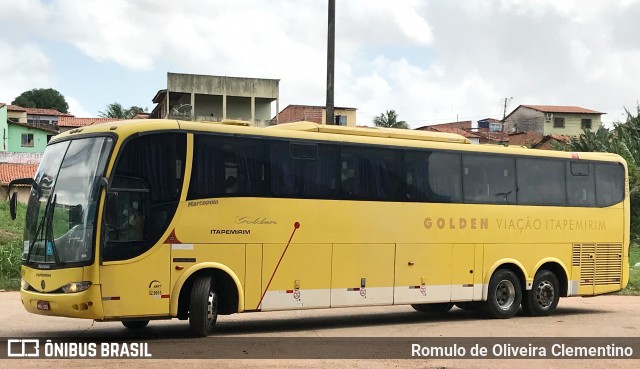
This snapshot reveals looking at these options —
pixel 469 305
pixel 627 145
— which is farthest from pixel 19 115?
pixel 469 305

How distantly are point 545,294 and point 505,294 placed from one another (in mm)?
1084

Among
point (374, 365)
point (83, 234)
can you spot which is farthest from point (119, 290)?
point (374, 365)

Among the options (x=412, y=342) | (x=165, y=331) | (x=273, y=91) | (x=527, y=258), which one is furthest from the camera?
(x=273, y=91)

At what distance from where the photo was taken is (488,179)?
1716cm

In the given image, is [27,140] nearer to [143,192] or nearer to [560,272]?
[560,272]

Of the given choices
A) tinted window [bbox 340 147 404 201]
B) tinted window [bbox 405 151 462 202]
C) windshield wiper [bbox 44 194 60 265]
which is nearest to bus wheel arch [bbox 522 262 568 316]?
tinted window [bbox 405 151 462 202]

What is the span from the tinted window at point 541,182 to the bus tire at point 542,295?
1508mm

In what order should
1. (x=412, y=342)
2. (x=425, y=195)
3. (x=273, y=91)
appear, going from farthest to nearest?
(x=273, y=91) → (x=425, y=195) → (x=412, y=342)

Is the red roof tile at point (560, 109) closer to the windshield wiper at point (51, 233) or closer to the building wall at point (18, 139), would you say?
the building wall at point (18, 139)

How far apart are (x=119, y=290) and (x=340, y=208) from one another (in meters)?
4.20

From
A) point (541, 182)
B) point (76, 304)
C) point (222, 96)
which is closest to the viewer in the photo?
point (76, 304)

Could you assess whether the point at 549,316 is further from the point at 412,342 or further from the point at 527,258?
the point at 412,342

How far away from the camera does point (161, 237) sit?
503 inches

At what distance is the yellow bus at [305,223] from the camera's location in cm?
1239
